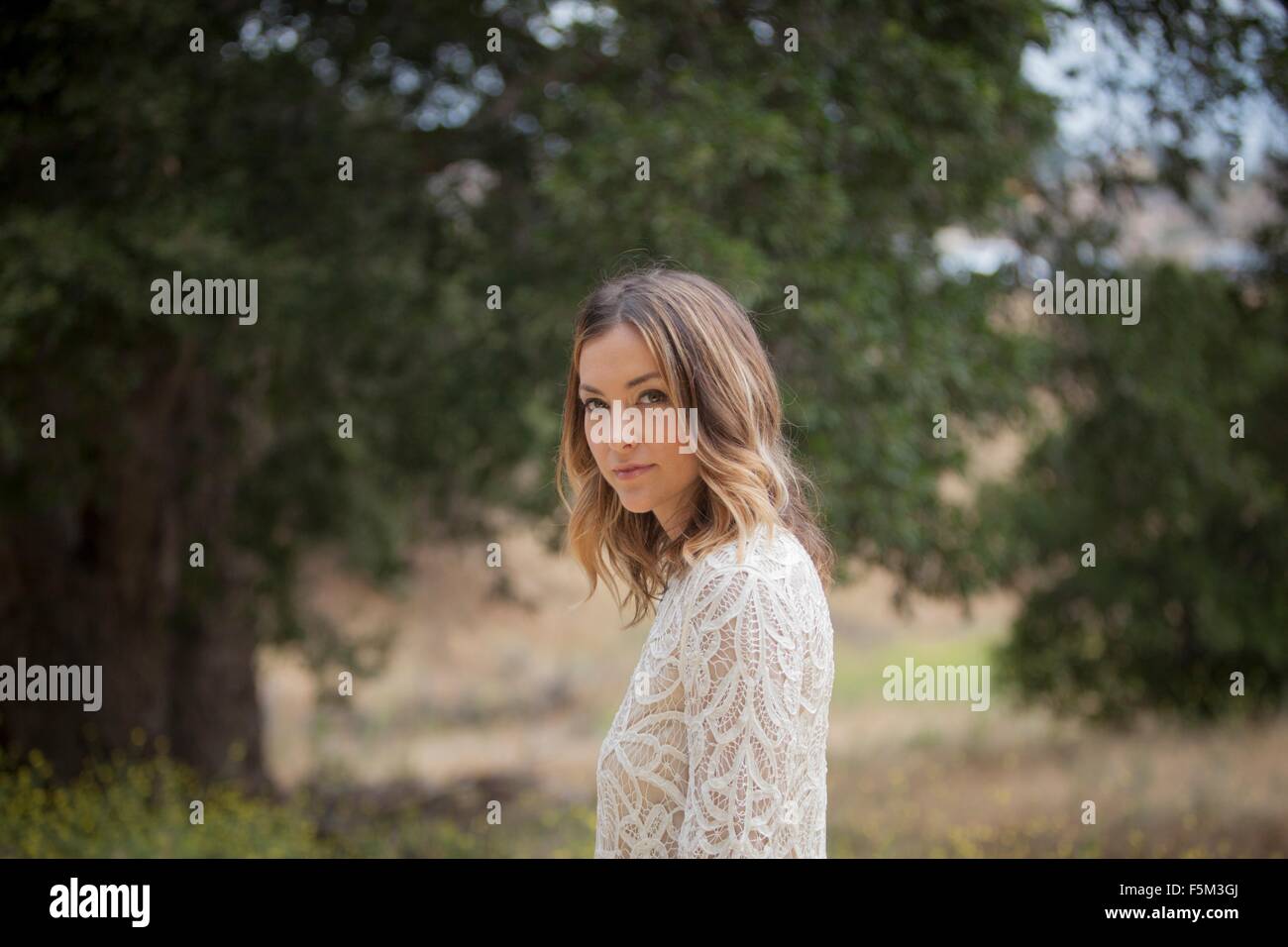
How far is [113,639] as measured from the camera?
8.72 meters

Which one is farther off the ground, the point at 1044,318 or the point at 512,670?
the point at 1044,318

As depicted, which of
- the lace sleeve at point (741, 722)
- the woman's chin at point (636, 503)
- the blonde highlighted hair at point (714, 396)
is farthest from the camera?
the woman's chin at point (636, 503)

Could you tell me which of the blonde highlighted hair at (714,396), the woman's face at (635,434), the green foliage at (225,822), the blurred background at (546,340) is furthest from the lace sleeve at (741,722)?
the green foliage at (225,822)

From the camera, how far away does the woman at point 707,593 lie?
187 centimetres

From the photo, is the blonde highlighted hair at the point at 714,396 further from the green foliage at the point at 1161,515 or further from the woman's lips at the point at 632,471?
the green foliage at the point at 1161,515

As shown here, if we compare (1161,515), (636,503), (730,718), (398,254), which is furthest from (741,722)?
(1161,515)

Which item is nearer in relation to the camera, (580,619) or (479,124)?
(479,124)

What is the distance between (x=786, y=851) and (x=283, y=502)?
8247 millimetres

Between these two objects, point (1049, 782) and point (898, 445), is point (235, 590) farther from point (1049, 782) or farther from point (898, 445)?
point (1049, 782)

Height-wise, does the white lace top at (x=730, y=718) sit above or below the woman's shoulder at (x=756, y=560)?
below

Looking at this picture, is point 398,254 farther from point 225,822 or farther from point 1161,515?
point 1161,515

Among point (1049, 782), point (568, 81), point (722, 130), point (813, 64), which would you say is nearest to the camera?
point (722, 130)

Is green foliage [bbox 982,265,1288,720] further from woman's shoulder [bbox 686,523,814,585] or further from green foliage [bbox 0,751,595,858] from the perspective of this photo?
woman's shoulder [bbox 686,523,814,585]

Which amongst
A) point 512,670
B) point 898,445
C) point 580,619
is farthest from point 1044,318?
point 580,619
